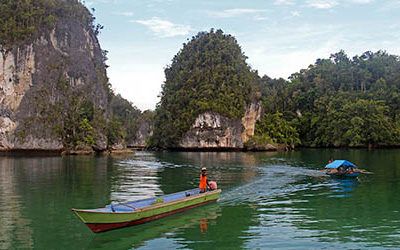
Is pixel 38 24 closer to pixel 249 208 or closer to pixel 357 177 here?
pixel 357 177

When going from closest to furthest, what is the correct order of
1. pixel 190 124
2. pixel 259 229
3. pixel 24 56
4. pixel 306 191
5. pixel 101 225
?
pixel 101 225
pixel 259 229
pixel 306 191
pixel 24 56
pixel 190 124

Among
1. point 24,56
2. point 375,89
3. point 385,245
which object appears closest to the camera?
point 385,245

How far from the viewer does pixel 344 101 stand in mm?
88375

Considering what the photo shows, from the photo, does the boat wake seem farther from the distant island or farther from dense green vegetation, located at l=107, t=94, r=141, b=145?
dense green vegetation, located at l=107, t=94, r=141, b=145

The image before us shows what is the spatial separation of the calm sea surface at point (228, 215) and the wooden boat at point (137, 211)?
0.93 ft

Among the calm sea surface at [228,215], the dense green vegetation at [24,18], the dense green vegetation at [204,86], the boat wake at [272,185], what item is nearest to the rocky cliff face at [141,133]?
the dense green vegetation at [204,86]

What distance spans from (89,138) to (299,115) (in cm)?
4806

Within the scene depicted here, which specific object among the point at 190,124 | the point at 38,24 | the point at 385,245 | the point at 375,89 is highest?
the point at 38,24

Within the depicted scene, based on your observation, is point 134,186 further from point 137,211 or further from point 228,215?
point 137,211

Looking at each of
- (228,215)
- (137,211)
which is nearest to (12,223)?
(137,211)

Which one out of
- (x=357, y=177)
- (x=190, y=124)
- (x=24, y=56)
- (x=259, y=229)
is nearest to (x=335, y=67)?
(x=190, y=124)

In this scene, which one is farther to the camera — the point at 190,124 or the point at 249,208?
the point at 190,124

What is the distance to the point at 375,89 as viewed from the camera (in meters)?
93.3

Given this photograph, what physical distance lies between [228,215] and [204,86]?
219 feet
